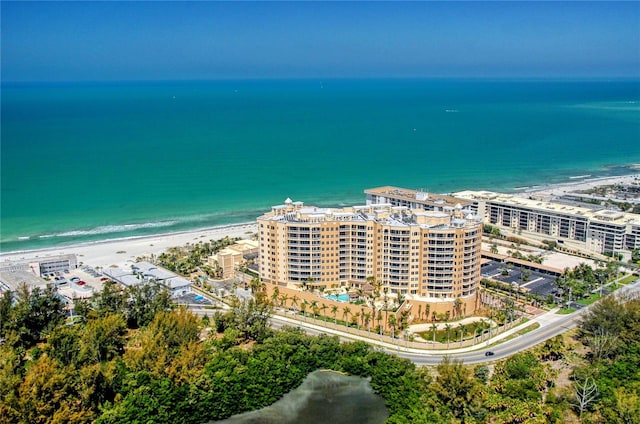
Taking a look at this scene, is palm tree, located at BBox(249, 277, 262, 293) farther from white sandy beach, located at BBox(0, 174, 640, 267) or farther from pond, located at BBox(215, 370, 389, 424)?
white sandy beach, located at BBox(0, 174, 640, 267)

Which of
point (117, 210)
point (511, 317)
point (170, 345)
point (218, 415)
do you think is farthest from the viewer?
point (117, 210)

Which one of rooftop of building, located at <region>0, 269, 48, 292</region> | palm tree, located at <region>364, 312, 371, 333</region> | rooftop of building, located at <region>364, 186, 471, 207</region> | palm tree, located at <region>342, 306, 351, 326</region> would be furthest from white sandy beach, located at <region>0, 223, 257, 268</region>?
palm tree, located at <region>364, 312, 371, 333</region>

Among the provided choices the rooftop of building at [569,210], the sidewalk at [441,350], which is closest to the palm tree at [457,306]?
the sidewalk at [441,350]

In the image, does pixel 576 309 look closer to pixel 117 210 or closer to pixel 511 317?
pixel 511 317

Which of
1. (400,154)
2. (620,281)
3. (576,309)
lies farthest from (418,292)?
(400,154)

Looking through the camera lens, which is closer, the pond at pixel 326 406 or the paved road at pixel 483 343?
the pond at pixel 326 406

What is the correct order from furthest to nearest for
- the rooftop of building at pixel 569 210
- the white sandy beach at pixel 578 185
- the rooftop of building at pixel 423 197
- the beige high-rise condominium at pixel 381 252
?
1. the white sandy beach at pixel 578 185
2. the rooftop of building at pixel 423 197
3. the rooftop of building at pixel 569 210
4. the beige high-rise condominium at pixel 381 252

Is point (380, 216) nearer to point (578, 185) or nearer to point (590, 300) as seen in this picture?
point (590, 300)

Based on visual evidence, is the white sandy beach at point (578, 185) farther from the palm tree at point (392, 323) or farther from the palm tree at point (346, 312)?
the palm tree at point (392, 323)
